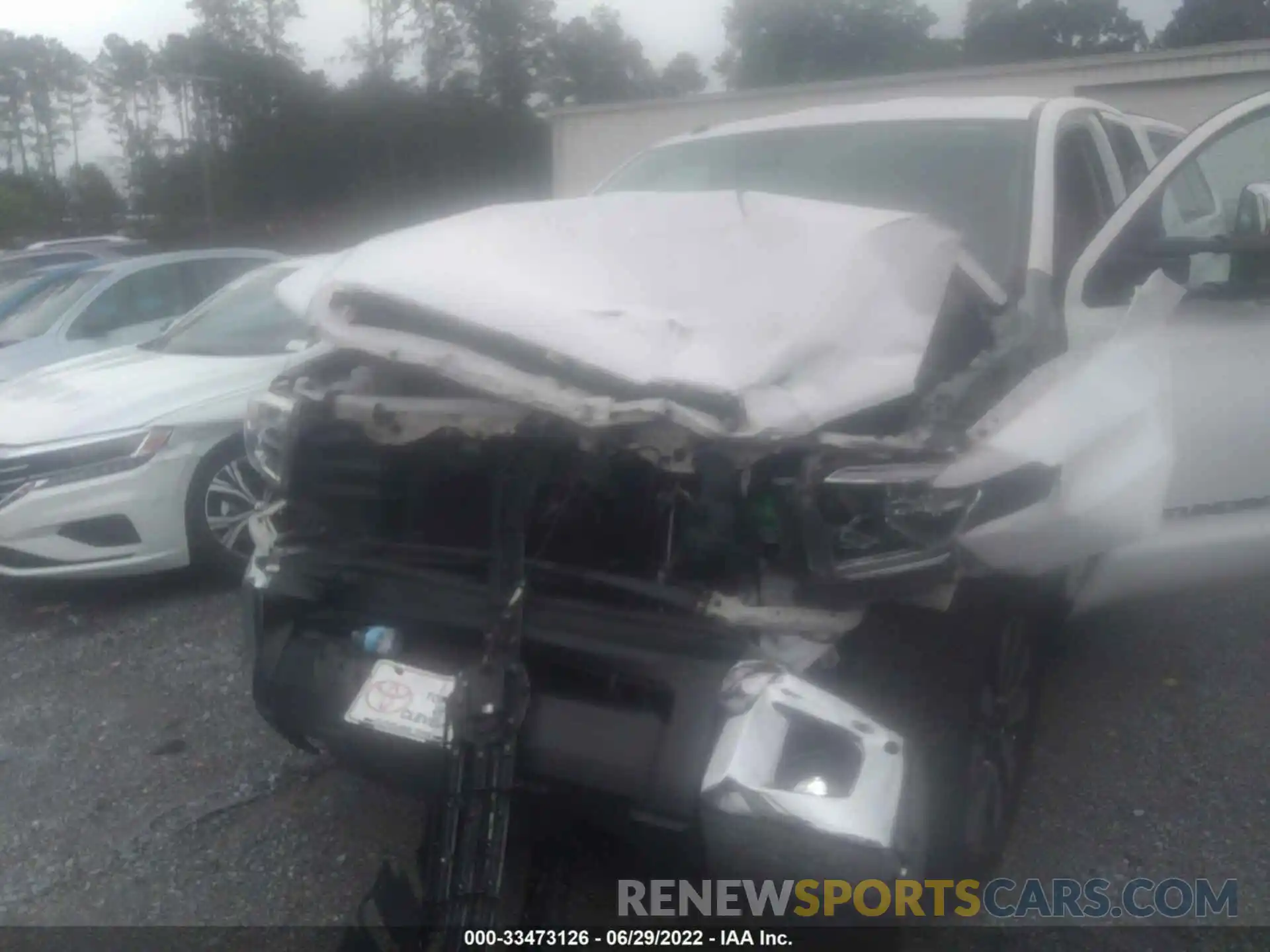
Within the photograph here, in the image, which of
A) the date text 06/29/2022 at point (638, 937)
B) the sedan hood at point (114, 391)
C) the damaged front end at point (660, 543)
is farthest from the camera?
the sedan hood at point (114, 391)

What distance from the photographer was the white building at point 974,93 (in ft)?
45.7

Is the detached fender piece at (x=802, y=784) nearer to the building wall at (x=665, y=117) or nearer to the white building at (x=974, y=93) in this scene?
the white building at (x=974, y=93)

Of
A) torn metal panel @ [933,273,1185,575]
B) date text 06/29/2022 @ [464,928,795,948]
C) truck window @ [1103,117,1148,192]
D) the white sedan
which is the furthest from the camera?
the white sedan

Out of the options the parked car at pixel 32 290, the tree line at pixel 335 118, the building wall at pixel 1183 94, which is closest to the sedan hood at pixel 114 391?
the parked car at pixel 32 290

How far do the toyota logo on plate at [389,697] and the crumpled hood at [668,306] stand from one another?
717mm

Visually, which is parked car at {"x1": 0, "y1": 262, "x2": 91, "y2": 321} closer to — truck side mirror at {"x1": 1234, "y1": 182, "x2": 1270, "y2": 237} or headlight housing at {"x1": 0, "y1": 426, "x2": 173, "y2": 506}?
headlight housing at {"x1": 0, "y1": 426, "x2": 173, "y2": 506}

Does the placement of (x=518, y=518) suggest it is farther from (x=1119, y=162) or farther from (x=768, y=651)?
(x=1119, y=162)

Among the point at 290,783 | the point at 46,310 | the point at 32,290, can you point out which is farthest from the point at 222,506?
the point at 32,290

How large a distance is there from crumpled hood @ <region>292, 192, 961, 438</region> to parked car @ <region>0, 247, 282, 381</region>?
584cm

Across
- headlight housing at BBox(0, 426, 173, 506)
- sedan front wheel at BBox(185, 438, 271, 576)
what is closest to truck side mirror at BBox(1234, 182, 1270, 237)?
sedan front wheel at BBox(185, 438, 271, 576)

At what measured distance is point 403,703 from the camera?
262 cm

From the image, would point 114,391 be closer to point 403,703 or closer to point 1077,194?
point 403,703

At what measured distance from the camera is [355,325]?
2.75 metres

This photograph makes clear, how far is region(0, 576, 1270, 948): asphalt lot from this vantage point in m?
3.08
